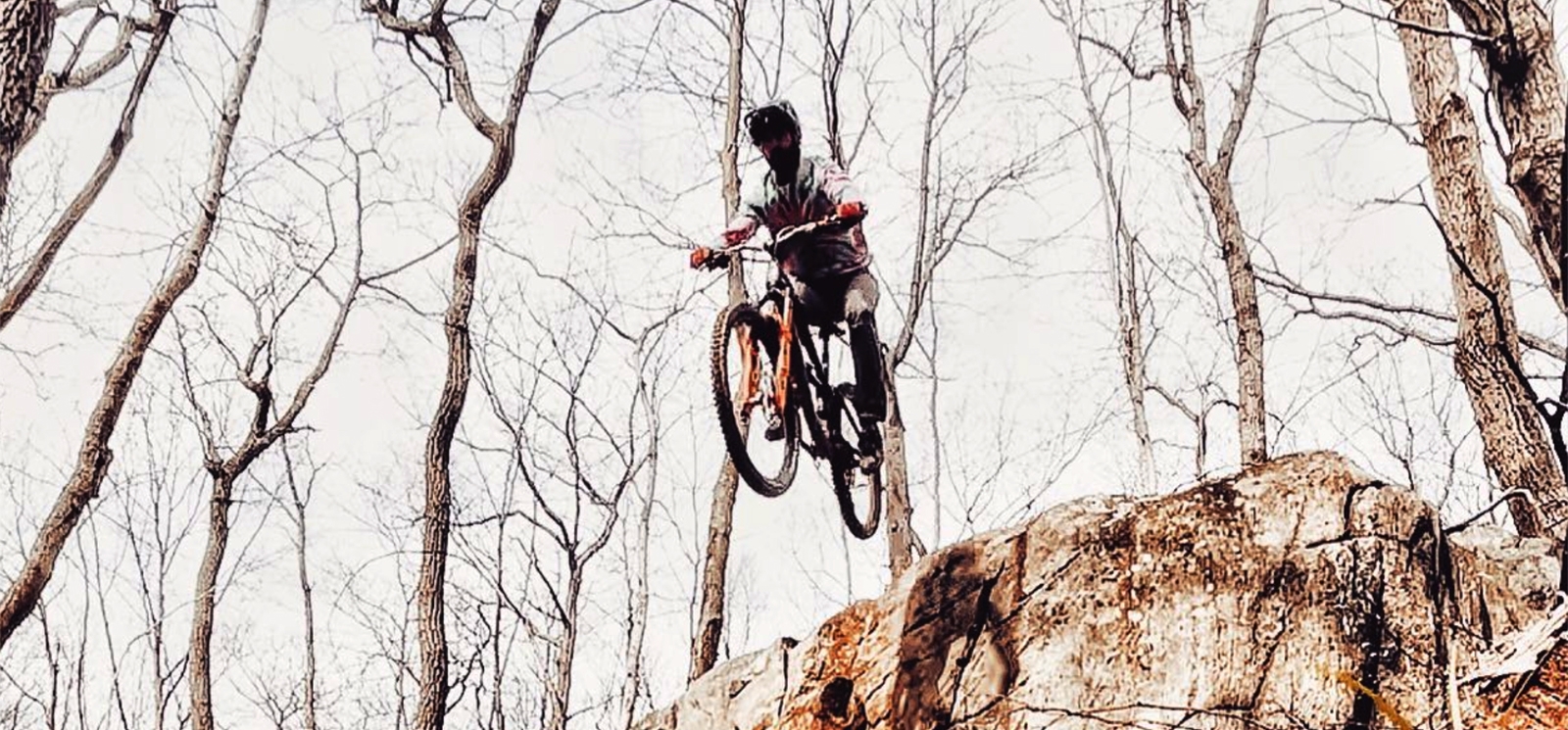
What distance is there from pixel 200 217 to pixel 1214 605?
757 cm

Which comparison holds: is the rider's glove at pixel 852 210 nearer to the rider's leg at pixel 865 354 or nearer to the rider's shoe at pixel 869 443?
the rider's leg at pixel 865 354

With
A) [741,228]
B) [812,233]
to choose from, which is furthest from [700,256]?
[812,233]

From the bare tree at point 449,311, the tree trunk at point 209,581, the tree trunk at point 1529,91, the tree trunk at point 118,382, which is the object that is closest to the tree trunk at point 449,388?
the bare tree at point 449,311

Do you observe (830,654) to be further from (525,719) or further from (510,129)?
(525,719)

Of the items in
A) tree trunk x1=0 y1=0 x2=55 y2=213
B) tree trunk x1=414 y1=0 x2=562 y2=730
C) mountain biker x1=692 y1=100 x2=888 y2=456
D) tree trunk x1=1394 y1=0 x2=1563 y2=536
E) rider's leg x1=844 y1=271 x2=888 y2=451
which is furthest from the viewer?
tree trunk x1=414 y1=0 x2=562 y2=730

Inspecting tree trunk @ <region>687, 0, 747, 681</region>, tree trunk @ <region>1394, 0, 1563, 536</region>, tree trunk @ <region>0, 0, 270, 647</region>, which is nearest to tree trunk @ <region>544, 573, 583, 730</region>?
tree trunk @ <region>687, 0, 747, 681</region>

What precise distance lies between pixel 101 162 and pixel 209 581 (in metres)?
4.59

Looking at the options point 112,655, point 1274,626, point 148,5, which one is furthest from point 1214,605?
point 112,655

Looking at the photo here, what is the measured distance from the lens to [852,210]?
203 inches

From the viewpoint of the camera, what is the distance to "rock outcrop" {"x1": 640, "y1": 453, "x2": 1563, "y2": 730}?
13.4 ft

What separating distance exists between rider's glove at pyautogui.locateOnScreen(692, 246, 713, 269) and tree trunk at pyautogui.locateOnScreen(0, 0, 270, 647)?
14.1ft

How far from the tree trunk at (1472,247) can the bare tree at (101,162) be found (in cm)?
770

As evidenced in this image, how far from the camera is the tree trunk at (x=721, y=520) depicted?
9.44 m

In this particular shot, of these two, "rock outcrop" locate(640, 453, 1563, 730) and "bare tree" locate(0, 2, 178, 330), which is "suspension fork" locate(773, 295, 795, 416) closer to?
"rock outcrop" locate(640, 453, 1563, 730)
